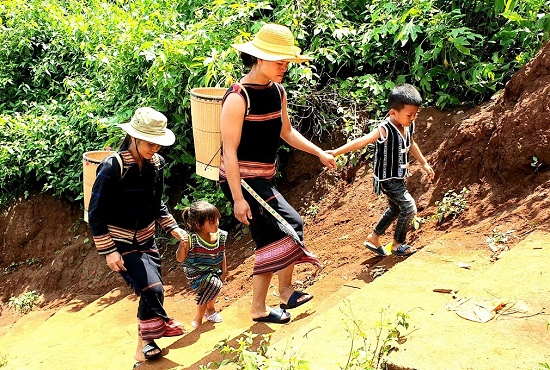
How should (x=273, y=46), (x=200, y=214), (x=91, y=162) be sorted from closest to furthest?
(x=273, y=46), (x=200, y=214), (x=91, y=162)

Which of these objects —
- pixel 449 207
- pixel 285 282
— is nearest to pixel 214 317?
pixel 285 282

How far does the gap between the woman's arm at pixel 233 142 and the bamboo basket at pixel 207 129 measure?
1.13 m

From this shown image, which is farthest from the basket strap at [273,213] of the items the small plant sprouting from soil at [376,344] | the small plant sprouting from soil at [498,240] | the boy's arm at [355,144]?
the small plant sprouting from soil at [498,240]

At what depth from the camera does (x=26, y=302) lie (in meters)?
8.05

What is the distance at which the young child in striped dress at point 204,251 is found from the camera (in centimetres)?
474

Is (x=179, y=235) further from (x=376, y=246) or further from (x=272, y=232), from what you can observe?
(x=376, y=246)

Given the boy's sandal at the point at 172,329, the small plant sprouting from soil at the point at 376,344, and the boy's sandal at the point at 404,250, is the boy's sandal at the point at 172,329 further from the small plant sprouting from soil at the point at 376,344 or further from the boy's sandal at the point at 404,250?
the boy's sandal at the point at 404,250

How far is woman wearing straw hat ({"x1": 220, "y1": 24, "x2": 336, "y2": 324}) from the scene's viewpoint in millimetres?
3924

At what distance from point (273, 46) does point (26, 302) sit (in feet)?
18.1

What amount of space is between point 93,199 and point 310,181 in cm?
322

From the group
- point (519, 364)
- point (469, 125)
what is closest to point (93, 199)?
point (519, 364)

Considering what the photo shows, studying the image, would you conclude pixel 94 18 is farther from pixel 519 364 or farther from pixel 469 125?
pixel 519 364

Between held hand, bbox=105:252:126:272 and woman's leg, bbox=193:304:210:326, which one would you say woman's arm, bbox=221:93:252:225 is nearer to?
held hand, bbox=105:252:126:272

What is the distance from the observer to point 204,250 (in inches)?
190
